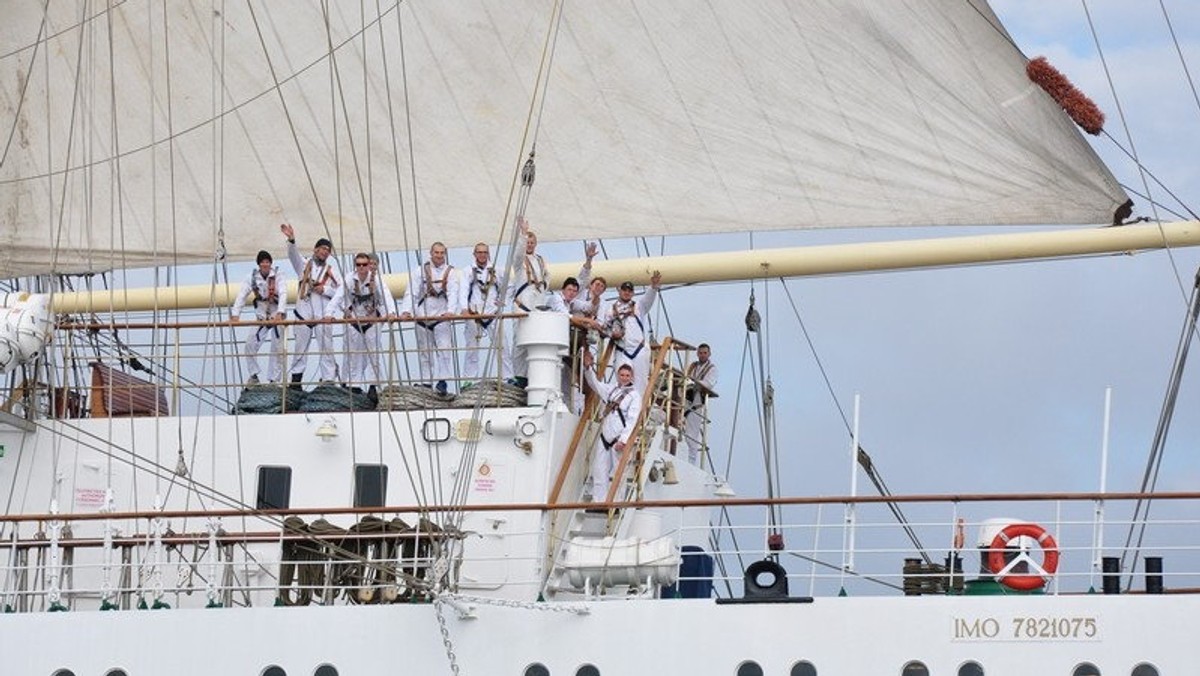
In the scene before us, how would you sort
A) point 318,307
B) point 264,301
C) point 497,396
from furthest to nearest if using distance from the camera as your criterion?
point 264,301 → point 318,307 → point 497,396

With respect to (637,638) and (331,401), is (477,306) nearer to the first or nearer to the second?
(331,401)

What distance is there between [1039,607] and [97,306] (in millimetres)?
13880

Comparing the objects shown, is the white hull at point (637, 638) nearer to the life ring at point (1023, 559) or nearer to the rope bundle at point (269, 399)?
the life ring at point (1023, 559)

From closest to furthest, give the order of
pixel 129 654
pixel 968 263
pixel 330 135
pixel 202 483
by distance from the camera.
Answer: pixel 129 654
pixel 202 483
pixel 968 263
pixel 330 135

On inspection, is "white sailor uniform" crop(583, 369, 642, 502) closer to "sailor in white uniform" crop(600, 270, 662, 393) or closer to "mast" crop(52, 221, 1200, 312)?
"sailor in white uniform" crop(600, 270, 662, 393)

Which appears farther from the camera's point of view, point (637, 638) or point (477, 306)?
point (477, 306)

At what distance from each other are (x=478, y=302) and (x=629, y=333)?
1.70 m

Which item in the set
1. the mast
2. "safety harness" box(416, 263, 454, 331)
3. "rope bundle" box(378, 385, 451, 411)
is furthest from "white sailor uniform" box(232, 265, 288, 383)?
"rope bundle" box(378, 385, 451, 411)

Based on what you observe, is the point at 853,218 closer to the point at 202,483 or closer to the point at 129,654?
the point at 202,483

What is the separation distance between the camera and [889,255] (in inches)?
1121

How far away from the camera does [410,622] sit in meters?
23.5

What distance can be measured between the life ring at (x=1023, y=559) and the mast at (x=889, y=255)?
542 cm

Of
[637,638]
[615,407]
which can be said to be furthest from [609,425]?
[637,638]

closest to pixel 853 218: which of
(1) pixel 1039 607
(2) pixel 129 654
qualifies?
(1) pixel 1039 607
